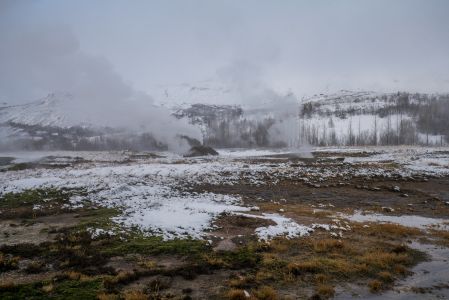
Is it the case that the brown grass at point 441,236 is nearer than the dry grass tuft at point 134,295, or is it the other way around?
the dry grass tuft at point 134,295

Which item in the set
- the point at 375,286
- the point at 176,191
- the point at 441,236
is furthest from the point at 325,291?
the point at 176,191

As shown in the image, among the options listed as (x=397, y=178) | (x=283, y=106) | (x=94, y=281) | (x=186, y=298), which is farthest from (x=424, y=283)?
(x=283, y=106)

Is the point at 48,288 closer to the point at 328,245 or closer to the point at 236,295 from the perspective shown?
the point at 236,295

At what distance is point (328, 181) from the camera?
39156 mm

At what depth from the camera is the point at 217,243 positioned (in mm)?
16391

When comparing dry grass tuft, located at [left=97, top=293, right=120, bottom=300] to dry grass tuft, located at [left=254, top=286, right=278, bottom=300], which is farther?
dry grass tuft, located at [left=254, top=286, right=278, bottom=300]

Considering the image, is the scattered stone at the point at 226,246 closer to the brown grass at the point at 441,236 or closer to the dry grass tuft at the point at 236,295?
the dry grass tuft at the point at 236,295

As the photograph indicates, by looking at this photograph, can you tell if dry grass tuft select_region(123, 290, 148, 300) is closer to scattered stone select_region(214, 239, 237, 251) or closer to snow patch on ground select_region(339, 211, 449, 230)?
scattered stone select_region(214, 239, 237, 251)

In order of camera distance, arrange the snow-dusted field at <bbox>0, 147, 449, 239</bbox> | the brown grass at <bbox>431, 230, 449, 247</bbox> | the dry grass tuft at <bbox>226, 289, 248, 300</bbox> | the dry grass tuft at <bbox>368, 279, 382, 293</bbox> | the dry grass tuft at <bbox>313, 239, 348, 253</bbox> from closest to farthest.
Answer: the dry grass tuft at <bbox>226, 289, 248, 300</bbox> → the dry grass tuft at <bbox>368, 279, 382, 293</bbox> → the dry grass tuft at <bbox>313, 239, 348, 253</bbox> → the brown grass at <bbox>431, 230, 449, 247</bbox> → the snow-dusted field at <bbox>0, 147, 449, 239</bbox>

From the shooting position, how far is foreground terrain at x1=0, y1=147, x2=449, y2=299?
11648mm

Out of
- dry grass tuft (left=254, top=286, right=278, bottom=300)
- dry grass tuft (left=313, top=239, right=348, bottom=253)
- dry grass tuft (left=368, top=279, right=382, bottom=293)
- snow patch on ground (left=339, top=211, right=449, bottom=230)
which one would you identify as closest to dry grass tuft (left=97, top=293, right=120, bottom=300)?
dry grass tuft (left=254, top=286, right=278, bottom=300)

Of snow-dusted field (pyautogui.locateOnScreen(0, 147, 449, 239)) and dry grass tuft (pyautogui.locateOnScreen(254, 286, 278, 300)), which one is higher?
snow-dusted field (pyautogui.locateOnScreen(0, 147, 449, 239))

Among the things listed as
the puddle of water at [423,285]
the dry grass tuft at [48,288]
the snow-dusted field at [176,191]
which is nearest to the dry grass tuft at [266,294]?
the puddle of water at [423,285]

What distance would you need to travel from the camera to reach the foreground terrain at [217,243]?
11.6 m
